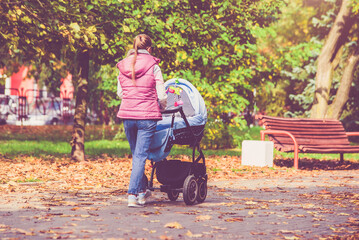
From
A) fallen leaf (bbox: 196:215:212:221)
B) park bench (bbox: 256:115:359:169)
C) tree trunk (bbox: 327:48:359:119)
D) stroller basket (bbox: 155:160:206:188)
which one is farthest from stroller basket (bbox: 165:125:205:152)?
tree trunk (bbox: 327:48:359:119)

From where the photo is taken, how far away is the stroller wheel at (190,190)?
7.62m

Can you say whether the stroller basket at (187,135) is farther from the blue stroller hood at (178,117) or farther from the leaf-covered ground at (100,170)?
the leaf-covered ground at (100,170)

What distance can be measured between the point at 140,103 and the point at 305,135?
8450mm

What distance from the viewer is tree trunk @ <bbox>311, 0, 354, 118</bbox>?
67.0ft

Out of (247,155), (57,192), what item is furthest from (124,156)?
(57,192)

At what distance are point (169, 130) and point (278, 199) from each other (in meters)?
2.01

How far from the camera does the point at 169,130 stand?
7621mm

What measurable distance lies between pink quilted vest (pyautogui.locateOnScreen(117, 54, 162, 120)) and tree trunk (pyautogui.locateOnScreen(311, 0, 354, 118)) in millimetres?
13907

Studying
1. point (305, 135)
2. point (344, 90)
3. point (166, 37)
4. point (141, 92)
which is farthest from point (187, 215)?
point (344, 90)

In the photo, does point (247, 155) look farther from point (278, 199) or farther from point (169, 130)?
point (169, 130)

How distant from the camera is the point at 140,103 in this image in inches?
288

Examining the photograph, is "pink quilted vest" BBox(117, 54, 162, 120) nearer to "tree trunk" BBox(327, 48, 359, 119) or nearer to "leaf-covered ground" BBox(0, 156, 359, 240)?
"leaf-covered ground" BBox(0, 156, 359, 240)

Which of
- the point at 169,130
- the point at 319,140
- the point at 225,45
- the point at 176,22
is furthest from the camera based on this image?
the point at 225,45

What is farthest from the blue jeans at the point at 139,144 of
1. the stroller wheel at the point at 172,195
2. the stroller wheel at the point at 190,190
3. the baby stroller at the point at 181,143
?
the stroller wheel at the point at 172,195
